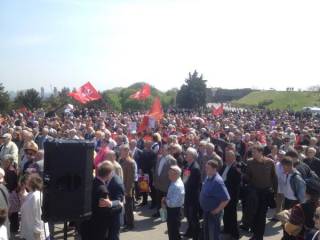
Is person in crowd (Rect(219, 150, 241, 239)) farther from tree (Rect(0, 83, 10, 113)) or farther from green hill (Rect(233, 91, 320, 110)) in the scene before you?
green hill (Rect(233, 91, 320, 110))

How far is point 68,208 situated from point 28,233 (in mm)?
1308

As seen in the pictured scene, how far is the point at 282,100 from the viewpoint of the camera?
82000 mm

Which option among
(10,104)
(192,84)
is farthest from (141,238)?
(192,84)

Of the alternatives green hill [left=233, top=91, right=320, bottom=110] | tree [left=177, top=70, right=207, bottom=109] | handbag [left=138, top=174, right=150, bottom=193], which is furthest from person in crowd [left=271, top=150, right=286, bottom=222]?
green hill [left=233, top=91, right=320, bottom=110]

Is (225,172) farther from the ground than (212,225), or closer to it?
farther from the ground

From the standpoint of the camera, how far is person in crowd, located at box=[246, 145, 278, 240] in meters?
8.57

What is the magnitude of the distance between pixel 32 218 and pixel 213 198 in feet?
9.85

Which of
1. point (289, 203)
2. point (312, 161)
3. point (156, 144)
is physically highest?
point (156, 144)

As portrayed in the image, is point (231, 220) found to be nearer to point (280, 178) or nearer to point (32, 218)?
point (280, 178)

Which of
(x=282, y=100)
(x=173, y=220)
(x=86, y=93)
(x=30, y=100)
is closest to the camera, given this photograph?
(x=173, y=220)

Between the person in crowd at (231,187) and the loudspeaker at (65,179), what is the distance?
385 cm

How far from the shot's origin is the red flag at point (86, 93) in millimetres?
23266

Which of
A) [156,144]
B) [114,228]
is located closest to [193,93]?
[156,144]

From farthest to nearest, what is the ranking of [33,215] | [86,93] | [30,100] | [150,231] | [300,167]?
[30,100] → [86,93] → [150,231] → [300,167] → [33,215]
